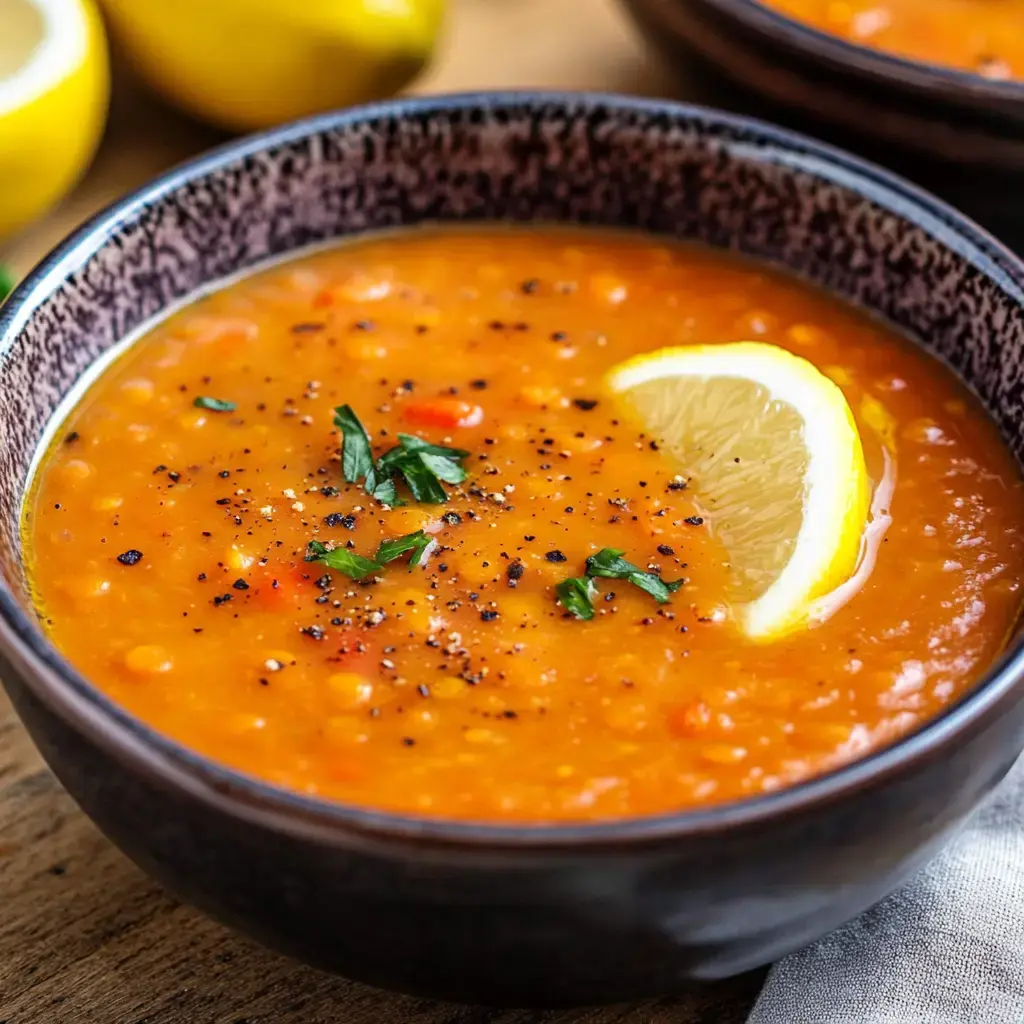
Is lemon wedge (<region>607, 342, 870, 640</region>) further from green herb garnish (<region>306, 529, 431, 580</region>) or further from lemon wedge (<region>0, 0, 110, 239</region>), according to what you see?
lemon wedge (<region>0, 0, 110, 239</region>)

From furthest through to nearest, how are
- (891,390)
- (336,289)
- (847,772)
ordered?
(336,289), (891,390), (847,772)

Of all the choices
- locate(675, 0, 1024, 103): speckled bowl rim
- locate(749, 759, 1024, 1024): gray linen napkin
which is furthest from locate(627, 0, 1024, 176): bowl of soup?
locate(749, 759, 1024, 1024): gray linen napkin

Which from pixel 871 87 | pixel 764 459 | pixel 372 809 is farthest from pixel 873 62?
pixel 372 809

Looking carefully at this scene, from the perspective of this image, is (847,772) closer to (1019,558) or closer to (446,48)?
(1019,558)

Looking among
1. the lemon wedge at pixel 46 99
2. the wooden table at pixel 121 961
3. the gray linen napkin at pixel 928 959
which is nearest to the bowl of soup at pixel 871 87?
the lemon wedge at pixel 46 99

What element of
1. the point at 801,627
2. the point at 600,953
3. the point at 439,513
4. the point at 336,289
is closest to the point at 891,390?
the point at 801,627

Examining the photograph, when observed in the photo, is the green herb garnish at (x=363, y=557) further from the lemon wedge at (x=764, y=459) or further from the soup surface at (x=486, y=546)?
the lemon wedge at (x=764, y=459)
